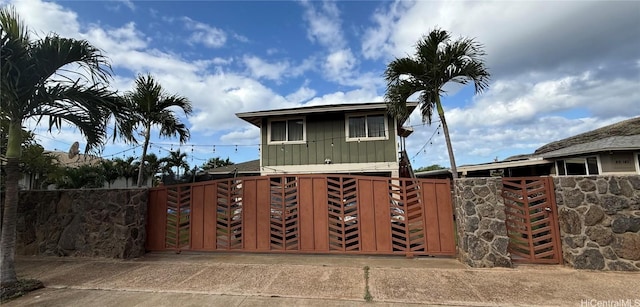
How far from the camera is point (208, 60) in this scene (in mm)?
10508

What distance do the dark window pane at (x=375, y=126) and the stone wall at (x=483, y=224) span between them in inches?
226

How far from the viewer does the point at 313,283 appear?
4594 millimetres

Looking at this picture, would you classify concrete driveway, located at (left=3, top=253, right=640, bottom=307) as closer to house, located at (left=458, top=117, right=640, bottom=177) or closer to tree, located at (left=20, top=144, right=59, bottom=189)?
house, located at (left=458, top=117, right=640, bottom=177)

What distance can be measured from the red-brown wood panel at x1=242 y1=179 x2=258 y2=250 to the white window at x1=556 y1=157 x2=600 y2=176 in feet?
36.3

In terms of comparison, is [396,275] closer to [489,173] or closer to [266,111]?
[266,111]

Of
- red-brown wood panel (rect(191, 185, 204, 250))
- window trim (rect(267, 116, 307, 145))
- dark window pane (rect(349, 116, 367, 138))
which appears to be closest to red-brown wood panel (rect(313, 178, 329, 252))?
red-brown wood panel (rect(191, 185, 204, 250))

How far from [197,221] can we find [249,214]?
3.96 feet

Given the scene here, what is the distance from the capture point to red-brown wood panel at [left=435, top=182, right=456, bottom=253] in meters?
5.90

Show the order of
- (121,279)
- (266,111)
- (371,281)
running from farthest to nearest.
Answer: (266,111), (121,279), (371,281)

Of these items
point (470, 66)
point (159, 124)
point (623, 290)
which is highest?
point (470, 66)

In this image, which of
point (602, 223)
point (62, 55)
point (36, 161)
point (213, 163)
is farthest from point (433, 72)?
point (213, 163)

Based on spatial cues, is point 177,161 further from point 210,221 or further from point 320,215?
point 320,215

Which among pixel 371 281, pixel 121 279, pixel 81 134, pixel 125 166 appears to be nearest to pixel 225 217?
pixel 121 279

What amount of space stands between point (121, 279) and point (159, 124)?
5135 mm
